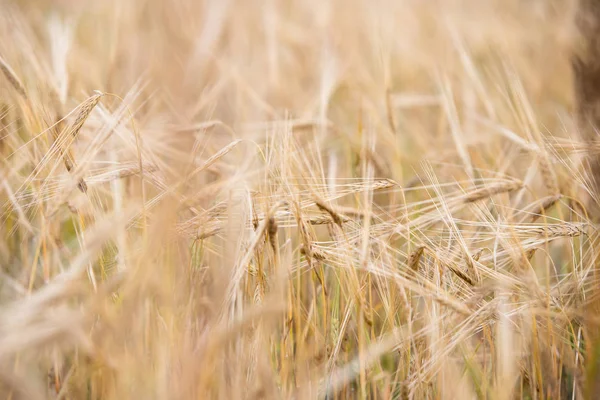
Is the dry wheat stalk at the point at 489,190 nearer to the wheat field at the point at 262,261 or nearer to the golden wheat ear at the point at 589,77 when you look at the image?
the wheat field at the point at 262,261

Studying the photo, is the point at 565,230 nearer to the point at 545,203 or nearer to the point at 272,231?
the point at 545,203

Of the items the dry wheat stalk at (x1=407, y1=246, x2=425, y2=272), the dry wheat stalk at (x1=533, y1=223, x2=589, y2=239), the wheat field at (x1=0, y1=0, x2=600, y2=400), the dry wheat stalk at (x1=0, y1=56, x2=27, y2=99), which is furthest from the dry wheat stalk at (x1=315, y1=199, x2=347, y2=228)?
the dry wheat stalk at (x1=0, y1=56, x2=27, y2=99)

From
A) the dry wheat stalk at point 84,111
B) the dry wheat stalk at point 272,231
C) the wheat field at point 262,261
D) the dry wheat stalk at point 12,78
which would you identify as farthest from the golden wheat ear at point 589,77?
the dry wheat stalk at point 12,78

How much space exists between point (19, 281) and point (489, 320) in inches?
27.8

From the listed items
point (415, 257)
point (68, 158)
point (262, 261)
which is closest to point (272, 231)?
point (262, 261)

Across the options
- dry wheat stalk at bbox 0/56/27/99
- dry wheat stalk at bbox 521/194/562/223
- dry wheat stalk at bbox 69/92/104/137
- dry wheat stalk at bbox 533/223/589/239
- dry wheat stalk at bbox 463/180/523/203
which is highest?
dry wheat stalk at bbox 0/56/27/99

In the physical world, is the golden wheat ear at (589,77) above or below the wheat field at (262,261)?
above

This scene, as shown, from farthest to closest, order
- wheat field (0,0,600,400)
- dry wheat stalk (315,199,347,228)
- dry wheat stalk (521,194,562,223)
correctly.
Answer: dry wheat stalk (521,194,562,223), dry wheat stalk (315,199,347,228), wheat field (0,0,600,400)

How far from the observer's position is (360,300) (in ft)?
2.06

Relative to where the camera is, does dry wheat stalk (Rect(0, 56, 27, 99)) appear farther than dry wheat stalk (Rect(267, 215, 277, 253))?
Yes

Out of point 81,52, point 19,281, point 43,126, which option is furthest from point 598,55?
point 81,52

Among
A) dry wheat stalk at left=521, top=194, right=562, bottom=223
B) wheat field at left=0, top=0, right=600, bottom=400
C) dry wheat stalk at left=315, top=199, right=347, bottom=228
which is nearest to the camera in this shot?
wheat field at left=0, top=0, right=600, bottom=400

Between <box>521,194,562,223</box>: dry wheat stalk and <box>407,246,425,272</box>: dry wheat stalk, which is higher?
<box>521,194,562,223</box>: dry wheat stalk

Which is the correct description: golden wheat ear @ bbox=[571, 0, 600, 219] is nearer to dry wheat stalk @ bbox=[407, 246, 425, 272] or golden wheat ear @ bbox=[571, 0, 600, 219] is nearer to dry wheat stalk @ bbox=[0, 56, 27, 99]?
dry wheat stalk @ bbox=[407, 246, 425, 272]
